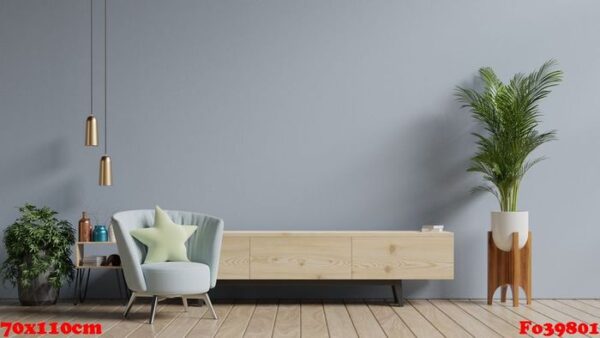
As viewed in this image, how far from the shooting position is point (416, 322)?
5.81 metres

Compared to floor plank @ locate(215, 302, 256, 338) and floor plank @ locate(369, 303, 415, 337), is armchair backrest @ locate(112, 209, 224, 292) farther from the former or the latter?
floor plank @ locate(369, 303, 415, 337)

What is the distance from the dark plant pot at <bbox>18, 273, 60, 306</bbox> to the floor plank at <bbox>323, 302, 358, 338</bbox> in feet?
7.44

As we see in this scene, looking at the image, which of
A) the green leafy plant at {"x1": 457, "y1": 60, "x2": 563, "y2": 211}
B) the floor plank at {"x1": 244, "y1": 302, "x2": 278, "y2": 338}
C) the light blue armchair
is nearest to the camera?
the floor plank at {"x1": 244, "y1": 302, "x2": 278, "y2": 338}

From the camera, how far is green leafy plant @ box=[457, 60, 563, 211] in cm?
669

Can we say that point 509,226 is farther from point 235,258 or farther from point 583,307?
point 235,258

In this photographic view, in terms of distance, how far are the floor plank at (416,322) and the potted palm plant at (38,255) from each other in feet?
8.90

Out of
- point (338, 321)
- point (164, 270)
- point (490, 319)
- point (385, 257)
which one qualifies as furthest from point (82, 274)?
point (490, 319)

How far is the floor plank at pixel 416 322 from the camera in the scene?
5.34m

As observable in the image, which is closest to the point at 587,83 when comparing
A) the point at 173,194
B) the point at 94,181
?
the point at 173,194

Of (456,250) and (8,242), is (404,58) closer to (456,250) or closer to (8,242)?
(456,250)

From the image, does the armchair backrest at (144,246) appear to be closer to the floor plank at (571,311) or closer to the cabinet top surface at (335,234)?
the cabinet top surface at (335,234)

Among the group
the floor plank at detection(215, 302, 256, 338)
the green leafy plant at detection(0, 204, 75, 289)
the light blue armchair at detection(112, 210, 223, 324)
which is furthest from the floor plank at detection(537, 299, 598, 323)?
the green leafy plant at detection(0, 204, 75, 289)

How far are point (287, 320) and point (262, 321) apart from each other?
18cm

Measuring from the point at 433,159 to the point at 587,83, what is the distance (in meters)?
1.50
